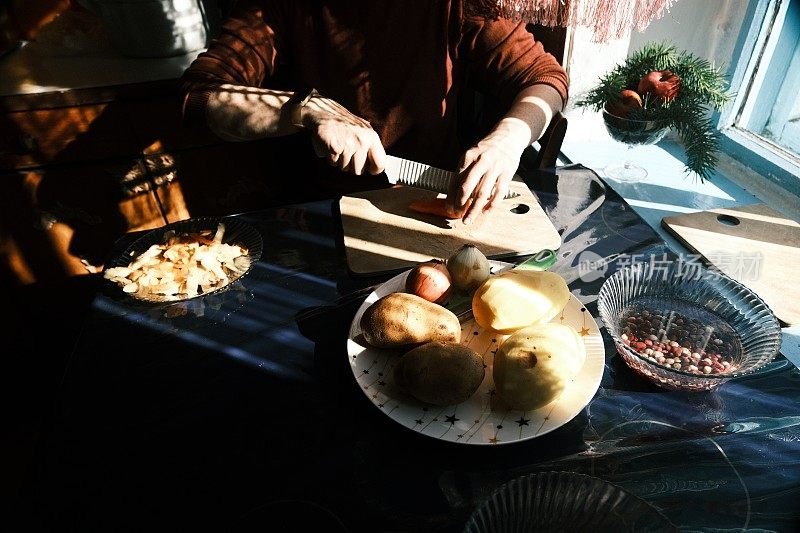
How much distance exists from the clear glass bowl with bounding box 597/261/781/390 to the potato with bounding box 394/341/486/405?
22 cm

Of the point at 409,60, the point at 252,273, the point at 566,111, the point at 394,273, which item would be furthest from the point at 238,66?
the point at 566,111

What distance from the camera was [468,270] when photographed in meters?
0.84

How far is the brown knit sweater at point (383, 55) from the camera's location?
1318 mm

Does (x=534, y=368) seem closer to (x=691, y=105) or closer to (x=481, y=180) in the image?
(x=481, y=180)

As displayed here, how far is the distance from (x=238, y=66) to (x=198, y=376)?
857mm

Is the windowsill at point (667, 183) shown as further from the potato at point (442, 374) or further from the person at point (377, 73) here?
the potato at point (442, 374)

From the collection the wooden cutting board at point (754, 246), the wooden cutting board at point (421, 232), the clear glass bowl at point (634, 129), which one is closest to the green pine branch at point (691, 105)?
the clear glass bowl at point (634, 129)

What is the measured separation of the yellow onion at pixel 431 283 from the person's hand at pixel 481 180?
0.26 meters

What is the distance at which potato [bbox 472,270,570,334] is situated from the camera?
746 millimetres

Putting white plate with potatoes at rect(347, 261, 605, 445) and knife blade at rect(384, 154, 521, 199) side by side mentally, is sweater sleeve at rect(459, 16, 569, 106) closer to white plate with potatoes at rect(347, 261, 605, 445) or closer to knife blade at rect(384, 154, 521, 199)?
knife blade at rect(384, 154, 521, 199)

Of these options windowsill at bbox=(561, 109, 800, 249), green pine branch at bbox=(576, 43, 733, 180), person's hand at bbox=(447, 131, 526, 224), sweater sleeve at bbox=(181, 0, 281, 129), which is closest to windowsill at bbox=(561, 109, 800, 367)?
windowsill at bbox=(561, 109, 800, 249)

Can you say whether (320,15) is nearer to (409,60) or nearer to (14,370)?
(409,60)

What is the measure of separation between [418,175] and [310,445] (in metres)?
0.63

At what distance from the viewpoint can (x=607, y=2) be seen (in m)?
0.49
